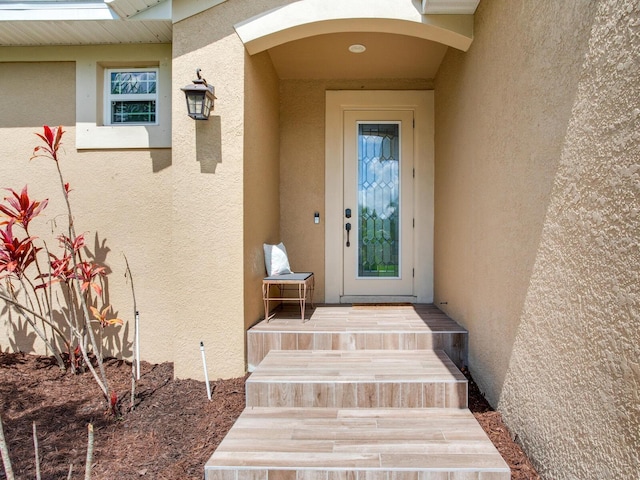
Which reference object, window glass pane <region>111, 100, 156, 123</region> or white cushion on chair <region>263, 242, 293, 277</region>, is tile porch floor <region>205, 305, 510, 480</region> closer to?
white cushion on chair <region>263, 242, 293, 277</region>

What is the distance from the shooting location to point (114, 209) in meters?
4.20

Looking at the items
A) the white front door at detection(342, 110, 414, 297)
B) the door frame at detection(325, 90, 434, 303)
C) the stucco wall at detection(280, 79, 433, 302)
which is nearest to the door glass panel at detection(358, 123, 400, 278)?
the white front door at detection(342, 110, 414, 297)

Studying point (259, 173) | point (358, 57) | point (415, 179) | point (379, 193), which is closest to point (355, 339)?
point (259, 173)

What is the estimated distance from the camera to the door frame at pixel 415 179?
538 centimetres

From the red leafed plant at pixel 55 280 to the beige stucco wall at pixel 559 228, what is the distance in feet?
9.68

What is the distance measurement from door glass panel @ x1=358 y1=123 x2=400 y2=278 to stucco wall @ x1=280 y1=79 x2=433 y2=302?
434 millimetres

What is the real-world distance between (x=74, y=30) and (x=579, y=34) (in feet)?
13.5

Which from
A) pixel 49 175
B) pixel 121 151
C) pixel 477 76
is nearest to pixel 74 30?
pixel 121 151

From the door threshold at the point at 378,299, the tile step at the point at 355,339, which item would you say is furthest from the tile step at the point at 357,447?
the door threshold at the point at 378,299

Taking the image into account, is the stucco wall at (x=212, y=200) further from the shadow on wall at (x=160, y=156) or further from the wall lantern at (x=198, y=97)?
the shadow on wall at (x=160, y=156)

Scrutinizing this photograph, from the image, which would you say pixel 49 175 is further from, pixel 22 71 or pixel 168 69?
pixel 168 69

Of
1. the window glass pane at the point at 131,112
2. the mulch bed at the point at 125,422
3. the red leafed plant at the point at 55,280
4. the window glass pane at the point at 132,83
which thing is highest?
the window glass pane at the point at 132,83

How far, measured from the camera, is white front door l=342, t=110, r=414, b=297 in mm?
5410

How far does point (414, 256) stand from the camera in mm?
5410
